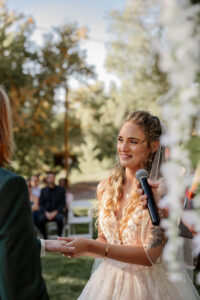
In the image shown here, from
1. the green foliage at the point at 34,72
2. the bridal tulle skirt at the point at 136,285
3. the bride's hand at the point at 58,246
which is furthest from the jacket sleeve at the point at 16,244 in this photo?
the green foliage at the point at 34,72

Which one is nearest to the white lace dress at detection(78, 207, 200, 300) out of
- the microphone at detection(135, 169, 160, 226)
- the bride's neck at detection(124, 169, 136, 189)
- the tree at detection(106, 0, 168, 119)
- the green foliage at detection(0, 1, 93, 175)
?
the bride's neck at detection(124, 169, 136, 189)

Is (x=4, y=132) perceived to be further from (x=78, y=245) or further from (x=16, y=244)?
(x=78, y=245)

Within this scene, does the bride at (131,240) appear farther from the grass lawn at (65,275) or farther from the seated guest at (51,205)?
the seated guest at (51,205)

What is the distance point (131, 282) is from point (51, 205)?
7.85 meters

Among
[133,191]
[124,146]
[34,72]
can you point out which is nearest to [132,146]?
[124,146]

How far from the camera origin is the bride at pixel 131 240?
2104mm

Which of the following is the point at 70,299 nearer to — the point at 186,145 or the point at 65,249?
the point at 65,249

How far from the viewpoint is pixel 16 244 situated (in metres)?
1.61

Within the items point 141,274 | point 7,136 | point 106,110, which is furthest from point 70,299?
point 106,110

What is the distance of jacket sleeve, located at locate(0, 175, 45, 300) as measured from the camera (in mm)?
1601

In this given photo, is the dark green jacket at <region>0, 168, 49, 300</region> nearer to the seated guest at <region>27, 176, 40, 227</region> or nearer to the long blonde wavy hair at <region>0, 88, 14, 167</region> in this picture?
the long blonde wavy hair at <region>0, 88, 14, 167</region>

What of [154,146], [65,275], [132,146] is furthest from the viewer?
[65,275]

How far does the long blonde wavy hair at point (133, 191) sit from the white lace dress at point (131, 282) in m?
0.06

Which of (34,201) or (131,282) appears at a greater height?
(131,282)
